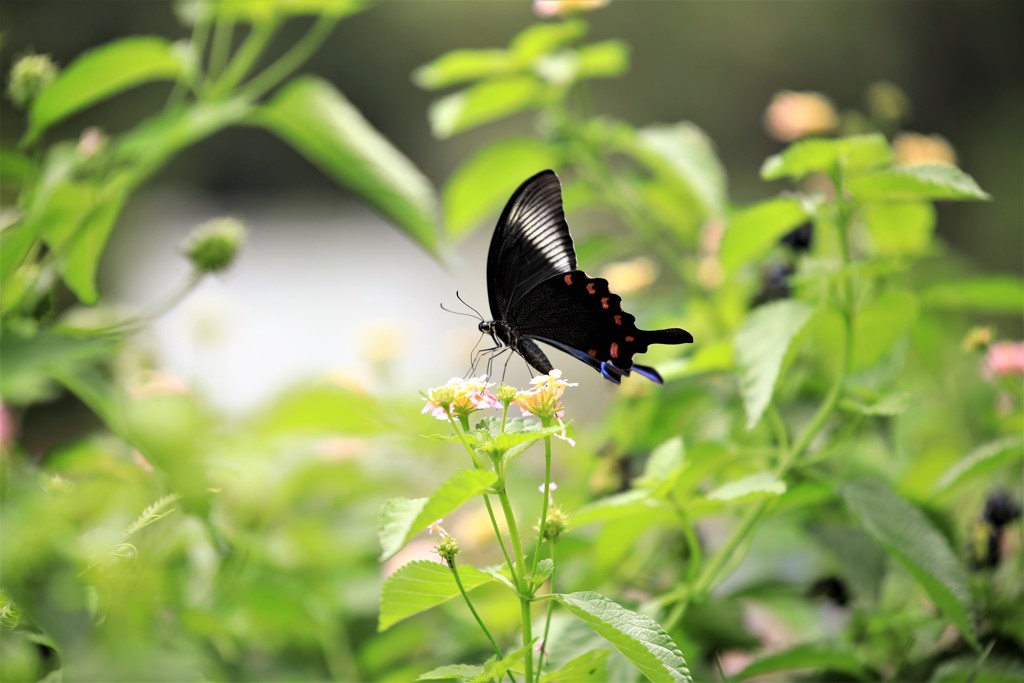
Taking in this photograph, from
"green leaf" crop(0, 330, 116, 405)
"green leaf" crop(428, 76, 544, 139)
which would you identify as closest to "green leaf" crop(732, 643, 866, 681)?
"green leaf" crop(0, 330, 116, 405)

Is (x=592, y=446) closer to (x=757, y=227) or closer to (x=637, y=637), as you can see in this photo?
(x=757, y=227)

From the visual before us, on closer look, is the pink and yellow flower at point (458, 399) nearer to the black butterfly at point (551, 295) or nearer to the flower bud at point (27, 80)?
the black butterfly at point (551, 295)

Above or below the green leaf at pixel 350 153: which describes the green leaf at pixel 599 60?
above

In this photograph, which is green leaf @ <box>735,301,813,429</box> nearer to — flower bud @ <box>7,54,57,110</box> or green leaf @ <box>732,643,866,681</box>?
green leaf @ <box>732,643,866,681</box>

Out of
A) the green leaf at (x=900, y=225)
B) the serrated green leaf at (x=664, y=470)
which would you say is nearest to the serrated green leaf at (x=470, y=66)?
the green leaf at (x=900, y=225)

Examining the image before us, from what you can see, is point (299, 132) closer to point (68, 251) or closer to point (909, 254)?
point (68, 251)

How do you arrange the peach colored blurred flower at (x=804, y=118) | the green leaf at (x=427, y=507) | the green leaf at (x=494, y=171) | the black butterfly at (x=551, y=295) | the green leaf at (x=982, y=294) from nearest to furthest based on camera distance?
the green leaf at (x=427, y=507) < the black butterfly at (x=551, y=295) < the green leaf at (x=982, y=294) < the green leaf at (x=494, y=171) < the peach colored blurred flower at (x=804, y=118)

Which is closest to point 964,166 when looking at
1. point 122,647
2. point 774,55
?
point 774,55
